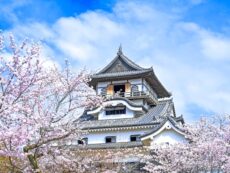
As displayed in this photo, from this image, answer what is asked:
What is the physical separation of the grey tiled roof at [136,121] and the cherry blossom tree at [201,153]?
25.6 feet

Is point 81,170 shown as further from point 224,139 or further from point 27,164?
point 224,139

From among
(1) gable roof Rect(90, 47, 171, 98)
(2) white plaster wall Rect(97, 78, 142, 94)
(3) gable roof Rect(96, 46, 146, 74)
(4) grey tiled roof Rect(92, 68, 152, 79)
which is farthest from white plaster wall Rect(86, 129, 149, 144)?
(3) gable roof Rect(96, 46, 146, 74)

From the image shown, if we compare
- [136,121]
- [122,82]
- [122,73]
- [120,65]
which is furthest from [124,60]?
[136,121]

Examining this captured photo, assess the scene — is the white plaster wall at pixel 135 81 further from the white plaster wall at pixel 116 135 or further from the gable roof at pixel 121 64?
the white plaster wall at pixel 116 135

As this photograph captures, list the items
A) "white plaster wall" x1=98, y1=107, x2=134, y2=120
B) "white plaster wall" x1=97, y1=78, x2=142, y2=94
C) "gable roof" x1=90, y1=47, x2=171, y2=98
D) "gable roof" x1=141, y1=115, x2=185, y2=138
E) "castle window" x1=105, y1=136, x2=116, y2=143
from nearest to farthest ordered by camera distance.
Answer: "gable roof" x1=141, y1=115, x2=185, y2=138 → "castle window" x1=105, y1=136, x2=116, y2=143 → "white plaster wall" x1=98, y1=107, x2=134, y2=120 → "gable roof" x1=90, y1=47, x2=171, y2=98 → "white plaster wall" x1=97, y1=78, x2=142, y2=94

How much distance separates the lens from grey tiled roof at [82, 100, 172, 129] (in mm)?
29016

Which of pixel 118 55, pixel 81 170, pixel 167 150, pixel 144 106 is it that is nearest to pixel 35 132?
pixel 81 170

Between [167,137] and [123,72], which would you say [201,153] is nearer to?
[167,137]

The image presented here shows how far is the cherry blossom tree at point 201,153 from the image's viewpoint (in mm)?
16781

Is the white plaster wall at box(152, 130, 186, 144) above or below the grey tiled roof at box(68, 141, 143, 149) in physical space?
above

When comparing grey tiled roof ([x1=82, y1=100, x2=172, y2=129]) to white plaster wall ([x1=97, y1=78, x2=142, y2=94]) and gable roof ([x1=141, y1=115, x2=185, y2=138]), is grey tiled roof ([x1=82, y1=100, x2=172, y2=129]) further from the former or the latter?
white plaster wall ([x1=97, y1=78, x2=142, y2=94])

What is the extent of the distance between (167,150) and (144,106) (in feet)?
38.0

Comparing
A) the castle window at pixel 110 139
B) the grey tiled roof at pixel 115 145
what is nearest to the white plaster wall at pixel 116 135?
the castle window at pixel 110 139

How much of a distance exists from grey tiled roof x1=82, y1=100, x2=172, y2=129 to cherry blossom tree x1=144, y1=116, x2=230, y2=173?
7.81m
